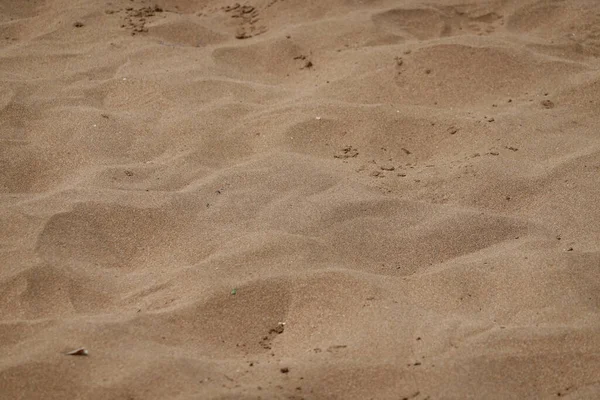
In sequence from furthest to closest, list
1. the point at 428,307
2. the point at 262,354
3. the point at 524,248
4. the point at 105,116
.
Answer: the point at 105,116
the point at 524,248
the point at 428,307
the point at 262,354

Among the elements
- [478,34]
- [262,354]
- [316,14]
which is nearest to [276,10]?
[316,14]

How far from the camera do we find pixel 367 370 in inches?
81.0

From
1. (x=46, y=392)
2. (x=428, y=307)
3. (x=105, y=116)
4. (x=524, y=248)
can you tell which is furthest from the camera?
(x=105, y=116)

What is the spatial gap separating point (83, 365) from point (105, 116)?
1358 mm

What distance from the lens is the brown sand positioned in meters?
2.09

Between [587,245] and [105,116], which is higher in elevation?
[105,116]

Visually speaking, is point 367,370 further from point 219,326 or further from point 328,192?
point 328,192

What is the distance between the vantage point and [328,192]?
2750mm

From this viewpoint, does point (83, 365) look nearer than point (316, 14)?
Yes

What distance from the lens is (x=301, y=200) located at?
2.70 m

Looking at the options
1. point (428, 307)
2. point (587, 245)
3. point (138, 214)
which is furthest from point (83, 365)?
point (587, 245)

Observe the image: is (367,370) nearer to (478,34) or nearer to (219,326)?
(219,326)

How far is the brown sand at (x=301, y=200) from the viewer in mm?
2092

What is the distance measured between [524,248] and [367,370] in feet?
2.39
